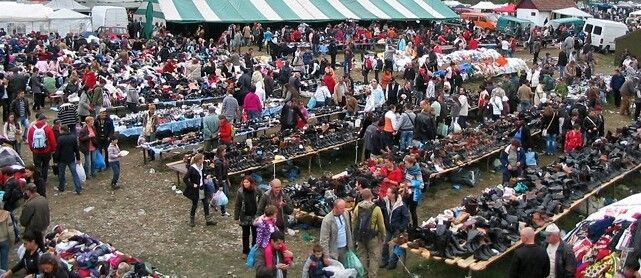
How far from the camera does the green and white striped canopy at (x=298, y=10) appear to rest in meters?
30.5

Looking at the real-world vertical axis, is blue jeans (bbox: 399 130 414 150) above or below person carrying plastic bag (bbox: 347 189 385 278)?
below

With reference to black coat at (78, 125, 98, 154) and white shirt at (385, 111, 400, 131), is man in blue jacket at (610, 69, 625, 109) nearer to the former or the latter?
white shirt at (385, 111, 400, 131)

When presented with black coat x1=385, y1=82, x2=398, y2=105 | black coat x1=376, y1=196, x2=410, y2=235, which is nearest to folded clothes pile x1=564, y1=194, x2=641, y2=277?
black coat x1=376, y1=196, x2=410, y2=235

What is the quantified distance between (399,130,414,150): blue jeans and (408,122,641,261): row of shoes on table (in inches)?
111

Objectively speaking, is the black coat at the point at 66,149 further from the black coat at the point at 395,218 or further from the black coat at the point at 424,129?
the black coat at the point at 424,129

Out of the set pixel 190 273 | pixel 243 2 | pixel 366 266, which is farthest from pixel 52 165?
pixel 243 2

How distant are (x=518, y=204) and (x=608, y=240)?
1549 mm

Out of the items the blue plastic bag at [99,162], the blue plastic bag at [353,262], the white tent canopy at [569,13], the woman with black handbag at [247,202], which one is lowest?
the white tent canopy at [569,13]

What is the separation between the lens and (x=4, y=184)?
1023cm

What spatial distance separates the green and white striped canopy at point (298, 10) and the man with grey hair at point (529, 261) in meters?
23.9

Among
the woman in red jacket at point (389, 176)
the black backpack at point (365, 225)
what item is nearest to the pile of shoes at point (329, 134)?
the woman in red jacket at point (389, 176)

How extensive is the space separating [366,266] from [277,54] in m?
18.2

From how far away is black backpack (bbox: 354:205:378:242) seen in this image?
8977mm

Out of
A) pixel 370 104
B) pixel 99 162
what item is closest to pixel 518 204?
pixel 370 104
